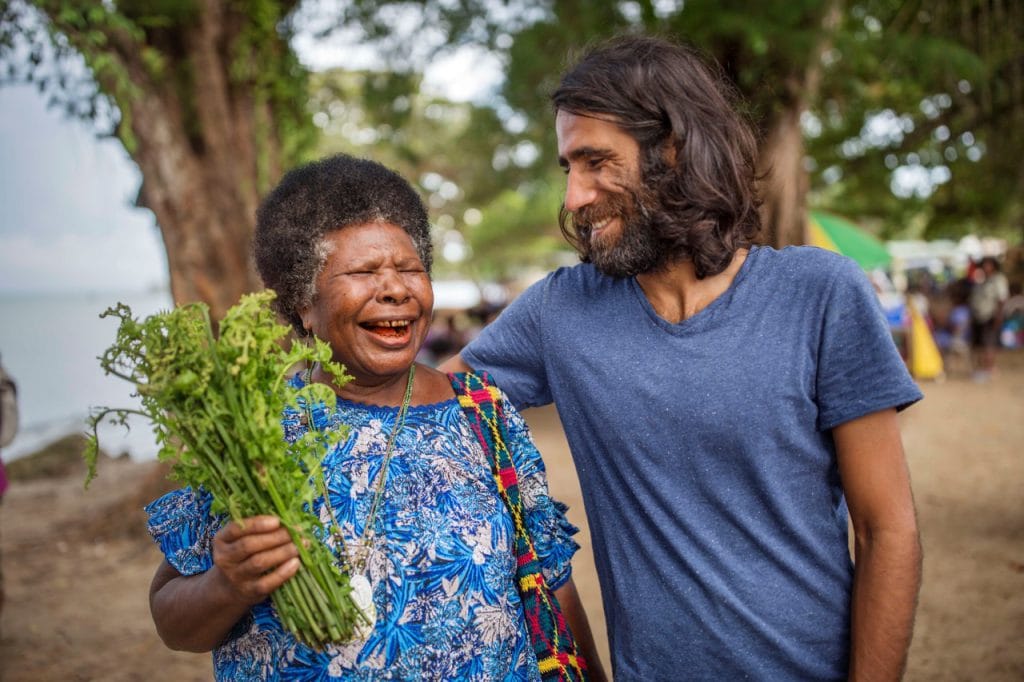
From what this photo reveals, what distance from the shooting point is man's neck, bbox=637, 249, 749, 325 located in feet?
6.29

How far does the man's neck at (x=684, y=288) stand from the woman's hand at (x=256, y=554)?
3.35ft

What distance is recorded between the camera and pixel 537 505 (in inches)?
83.3

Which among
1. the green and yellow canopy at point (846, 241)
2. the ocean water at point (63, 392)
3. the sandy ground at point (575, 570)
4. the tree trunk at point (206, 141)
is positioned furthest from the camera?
the ocean water at point (63, 392)

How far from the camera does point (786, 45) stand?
7188mm

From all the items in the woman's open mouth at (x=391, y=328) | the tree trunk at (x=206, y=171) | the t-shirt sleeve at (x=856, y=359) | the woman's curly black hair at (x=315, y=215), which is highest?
the tree trunk at (x=206, y=171)

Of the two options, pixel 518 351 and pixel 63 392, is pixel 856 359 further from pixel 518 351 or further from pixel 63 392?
pixel 63 392

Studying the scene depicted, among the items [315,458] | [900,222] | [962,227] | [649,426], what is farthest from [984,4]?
[962,227]

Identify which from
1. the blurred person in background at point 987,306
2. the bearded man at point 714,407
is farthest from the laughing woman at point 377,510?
the blurred person in background at point 987,306

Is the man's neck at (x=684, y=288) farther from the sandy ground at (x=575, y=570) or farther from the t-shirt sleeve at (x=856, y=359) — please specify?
the sandy ground at (x=575, y=570)

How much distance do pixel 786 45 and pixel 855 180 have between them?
10.6 meters

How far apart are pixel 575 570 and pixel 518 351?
14.3 ft

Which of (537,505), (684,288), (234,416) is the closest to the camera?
(234,416)

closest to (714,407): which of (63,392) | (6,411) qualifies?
(6,411)

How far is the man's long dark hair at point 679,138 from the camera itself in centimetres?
192
